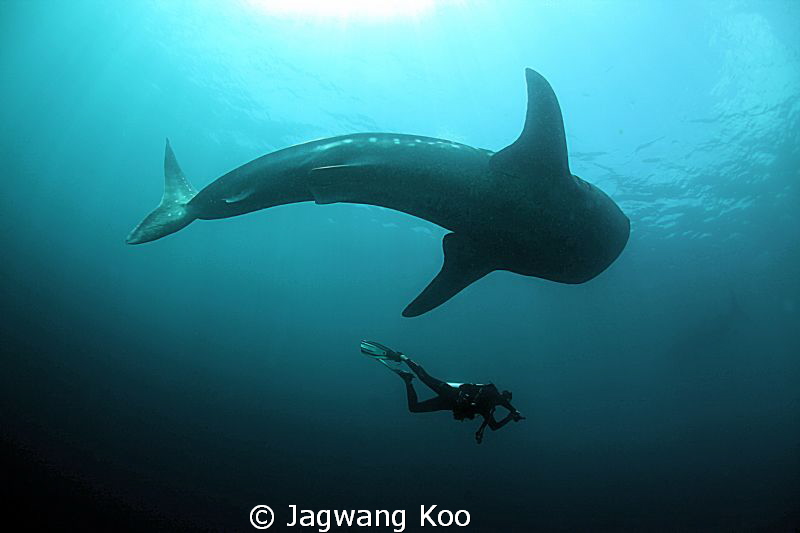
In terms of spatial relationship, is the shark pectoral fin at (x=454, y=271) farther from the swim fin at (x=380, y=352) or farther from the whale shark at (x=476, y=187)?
the swim fin at (x=380, y=352)

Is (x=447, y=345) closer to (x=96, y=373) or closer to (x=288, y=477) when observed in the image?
(x=288, y=477)

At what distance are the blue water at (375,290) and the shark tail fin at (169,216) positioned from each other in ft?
35.6

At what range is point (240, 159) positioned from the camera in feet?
80.8

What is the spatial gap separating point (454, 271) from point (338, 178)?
5.63ft

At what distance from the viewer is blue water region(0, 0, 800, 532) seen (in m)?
15.4

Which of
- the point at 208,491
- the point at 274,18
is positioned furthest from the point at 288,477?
the point at 274,18

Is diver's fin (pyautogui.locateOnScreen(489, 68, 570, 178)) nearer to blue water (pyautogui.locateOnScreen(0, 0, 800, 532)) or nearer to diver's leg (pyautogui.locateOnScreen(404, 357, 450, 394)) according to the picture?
diver's leg (pyautogui.locateOnScreen(404, 357, 450, 394))

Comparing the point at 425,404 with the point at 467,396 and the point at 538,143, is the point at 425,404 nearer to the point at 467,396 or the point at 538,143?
the point at 467,396

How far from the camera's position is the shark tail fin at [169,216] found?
16.4ft

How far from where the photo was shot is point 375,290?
36312mm

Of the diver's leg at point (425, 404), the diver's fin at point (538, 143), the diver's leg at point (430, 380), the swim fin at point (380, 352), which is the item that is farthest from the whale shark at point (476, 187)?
the diver's leg at point (425, 404)

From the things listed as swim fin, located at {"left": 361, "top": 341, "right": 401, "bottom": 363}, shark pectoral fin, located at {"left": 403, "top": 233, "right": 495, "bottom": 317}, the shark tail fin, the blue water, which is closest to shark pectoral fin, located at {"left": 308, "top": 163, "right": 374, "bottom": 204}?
shark pectoral fin, located at {"left": 403, "top": 233, "right": 495, "bottom": 317}

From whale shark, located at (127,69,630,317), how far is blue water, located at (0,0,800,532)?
35.8 ft

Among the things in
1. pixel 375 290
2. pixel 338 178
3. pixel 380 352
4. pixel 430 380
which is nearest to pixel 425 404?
pixel 430 380
